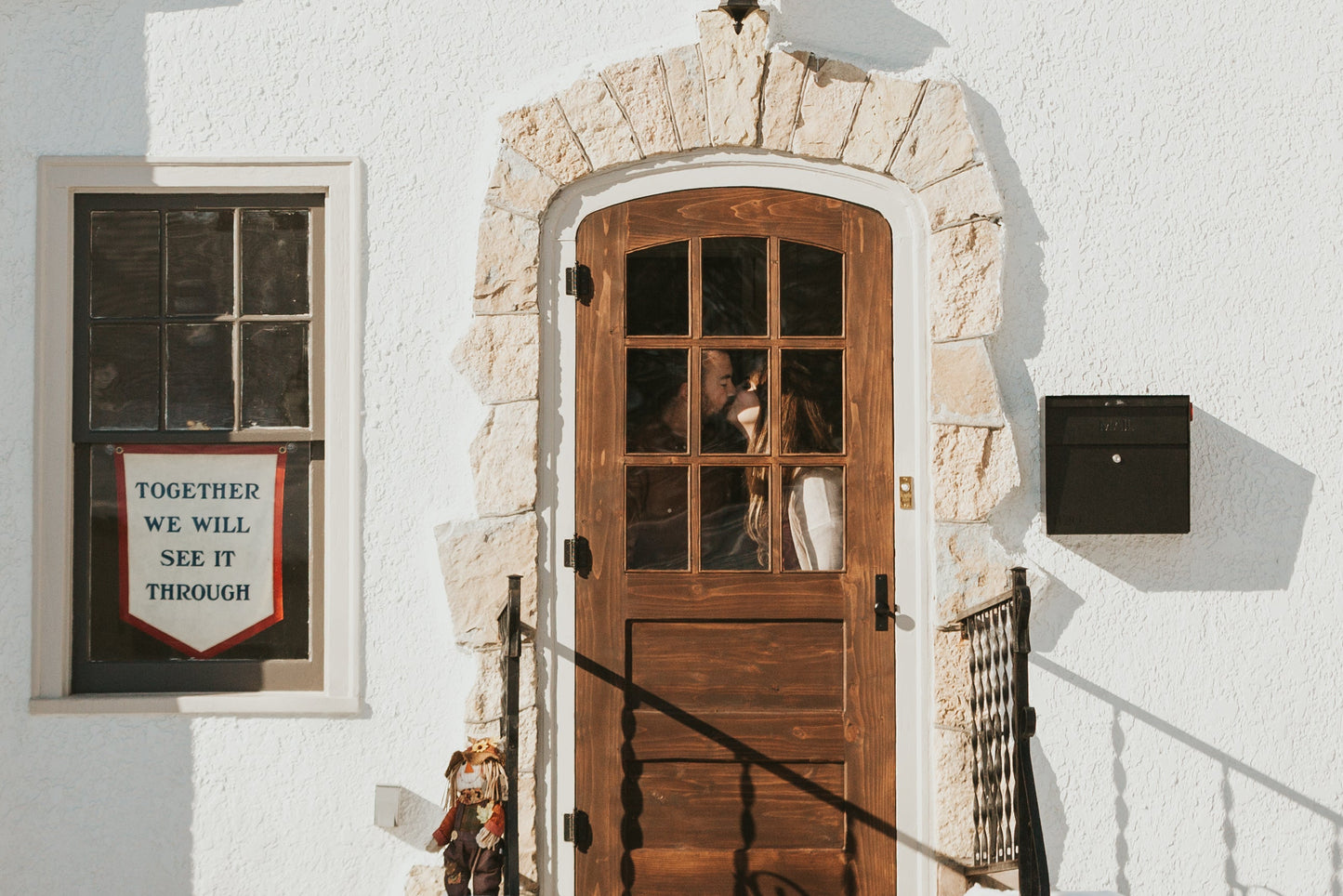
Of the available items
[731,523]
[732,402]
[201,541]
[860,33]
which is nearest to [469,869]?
[731,523]

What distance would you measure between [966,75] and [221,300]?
8.73 ft

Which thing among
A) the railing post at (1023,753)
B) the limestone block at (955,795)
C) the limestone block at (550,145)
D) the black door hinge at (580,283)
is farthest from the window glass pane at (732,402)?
the limestone block at (955,795)

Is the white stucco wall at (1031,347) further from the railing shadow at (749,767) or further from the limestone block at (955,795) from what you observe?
the railing shadow at (749,767)

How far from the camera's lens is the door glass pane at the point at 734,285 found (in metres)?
4.14

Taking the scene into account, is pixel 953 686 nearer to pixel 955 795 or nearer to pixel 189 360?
pixel 955 795

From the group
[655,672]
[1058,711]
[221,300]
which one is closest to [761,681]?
[655,672]

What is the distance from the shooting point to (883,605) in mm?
4074

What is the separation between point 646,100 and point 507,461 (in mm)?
1296

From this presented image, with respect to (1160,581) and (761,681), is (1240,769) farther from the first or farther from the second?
(761,681)

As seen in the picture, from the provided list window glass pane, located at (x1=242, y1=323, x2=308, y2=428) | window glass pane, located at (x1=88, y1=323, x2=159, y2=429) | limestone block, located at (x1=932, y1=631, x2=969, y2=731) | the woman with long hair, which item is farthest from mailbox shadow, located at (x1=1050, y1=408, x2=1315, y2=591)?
window glass pane, located at (x1=88, y1=323, x2=159, y2=429)

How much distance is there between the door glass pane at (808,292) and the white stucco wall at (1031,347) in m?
0.57

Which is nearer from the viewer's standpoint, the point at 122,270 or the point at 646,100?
the point at 646,100

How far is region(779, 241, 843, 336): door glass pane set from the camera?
13.6 ft

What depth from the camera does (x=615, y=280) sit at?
4.12 meters
